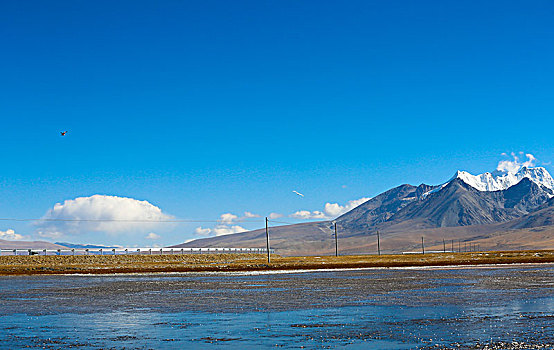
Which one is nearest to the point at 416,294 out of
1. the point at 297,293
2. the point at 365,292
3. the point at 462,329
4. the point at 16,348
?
the point at 365,292

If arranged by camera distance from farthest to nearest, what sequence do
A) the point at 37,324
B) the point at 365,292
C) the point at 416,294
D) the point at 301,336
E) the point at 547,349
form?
the point at 365,292, the point at 416,294, the point at 37,324, the point at 301,336, the point at 547,349

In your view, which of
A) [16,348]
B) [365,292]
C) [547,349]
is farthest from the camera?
[365,292]

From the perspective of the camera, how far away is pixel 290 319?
25.1 metres

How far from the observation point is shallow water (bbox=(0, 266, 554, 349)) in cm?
1972

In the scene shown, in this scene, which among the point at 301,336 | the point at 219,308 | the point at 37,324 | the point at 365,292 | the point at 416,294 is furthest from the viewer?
the point at 365,292

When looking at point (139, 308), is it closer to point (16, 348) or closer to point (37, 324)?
point (37, 324)

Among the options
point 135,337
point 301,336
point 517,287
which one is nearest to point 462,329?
point 301,336

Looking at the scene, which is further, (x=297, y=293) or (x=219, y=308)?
(x=297, y=293)

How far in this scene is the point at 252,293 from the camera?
39.3 meters

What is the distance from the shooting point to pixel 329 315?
26.1m

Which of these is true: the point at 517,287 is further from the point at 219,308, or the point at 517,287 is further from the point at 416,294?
the point at 219,308

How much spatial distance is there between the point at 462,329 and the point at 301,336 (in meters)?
5.51

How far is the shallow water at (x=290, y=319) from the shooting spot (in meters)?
19.7

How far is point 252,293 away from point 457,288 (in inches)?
503
